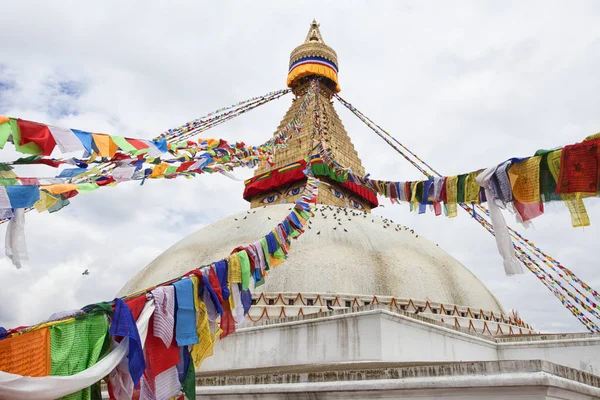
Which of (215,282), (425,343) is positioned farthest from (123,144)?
(425,343)

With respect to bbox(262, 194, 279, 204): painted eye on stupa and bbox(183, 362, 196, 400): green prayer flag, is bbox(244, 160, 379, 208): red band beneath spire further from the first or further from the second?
bbox(183, 362, 196, 400): green prayer flag

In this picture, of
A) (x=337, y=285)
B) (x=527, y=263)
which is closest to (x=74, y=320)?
(x=337, y=285)

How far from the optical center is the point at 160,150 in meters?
5.29

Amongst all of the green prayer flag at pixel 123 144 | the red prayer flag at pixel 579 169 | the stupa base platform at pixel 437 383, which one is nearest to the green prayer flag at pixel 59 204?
the green prayer flag at pixel 123 144

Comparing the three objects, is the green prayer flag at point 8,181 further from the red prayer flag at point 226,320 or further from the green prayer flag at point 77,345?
the red prayer flag at point 226,320

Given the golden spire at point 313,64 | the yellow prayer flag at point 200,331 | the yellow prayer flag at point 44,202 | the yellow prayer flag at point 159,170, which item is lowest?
the yellow prayer flag at point 200,331

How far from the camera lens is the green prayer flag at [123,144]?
4.73 metres

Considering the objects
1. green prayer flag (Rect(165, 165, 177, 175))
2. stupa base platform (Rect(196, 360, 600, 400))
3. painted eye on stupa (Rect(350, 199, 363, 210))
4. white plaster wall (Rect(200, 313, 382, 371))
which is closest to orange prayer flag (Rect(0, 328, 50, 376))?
green prayer flag (Rect(165, 165, 177, 175))

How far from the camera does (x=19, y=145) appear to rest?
13.0 ft

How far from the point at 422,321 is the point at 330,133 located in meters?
10.4

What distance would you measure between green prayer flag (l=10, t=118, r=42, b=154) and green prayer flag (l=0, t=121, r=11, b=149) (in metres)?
0.04

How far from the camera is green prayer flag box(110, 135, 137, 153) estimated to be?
4727mm

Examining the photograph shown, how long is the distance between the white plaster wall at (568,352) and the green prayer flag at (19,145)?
29.6 feet

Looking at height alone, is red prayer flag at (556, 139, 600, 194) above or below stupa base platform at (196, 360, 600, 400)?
above
